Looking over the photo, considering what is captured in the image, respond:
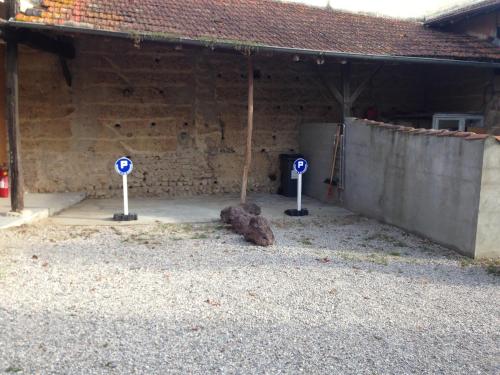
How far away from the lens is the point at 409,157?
755 cm

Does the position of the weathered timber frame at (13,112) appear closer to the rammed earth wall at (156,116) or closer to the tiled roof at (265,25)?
the tiled roof at (265,25)

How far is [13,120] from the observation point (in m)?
7.33

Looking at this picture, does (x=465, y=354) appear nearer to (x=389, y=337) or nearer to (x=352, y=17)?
(x=389, y=337)

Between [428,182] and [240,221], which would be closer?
[428,182]

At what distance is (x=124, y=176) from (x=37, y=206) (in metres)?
1.80

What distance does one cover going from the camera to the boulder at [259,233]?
6555 millimetres

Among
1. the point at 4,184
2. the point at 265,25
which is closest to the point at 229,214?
the point at 4,184

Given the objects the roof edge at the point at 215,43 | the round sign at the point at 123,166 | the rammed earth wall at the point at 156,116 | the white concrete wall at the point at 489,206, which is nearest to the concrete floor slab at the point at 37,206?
the rammed earth wall at the point at 156,116

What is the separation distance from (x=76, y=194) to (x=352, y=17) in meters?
8.48

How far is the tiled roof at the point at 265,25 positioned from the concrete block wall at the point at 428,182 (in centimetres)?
221

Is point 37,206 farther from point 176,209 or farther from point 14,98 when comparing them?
point 176,209

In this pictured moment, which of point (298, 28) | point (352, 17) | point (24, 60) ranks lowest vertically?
point (24, 60)

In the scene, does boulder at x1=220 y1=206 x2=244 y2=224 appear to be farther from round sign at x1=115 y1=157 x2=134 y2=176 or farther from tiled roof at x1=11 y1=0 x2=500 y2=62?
tiled roof at x1=11 y1=0 x2=500 y2=62

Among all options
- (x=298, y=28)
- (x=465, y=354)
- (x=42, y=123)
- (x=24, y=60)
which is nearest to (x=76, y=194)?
(x=42, y=123)
